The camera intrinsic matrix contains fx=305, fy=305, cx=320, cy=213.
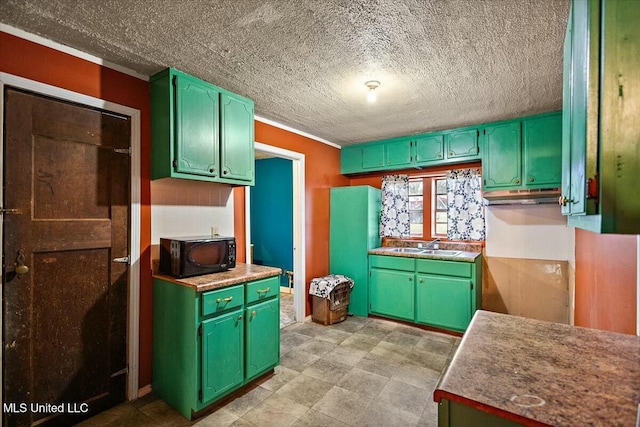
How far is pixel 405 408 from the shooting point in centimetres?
212

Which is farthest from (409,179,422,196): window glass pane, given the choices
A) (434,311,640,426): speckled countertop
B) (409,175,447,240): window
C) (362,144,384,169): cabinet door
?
(434,311,640,426): speckled countertop

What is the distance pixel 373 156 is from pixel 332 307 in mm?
2068

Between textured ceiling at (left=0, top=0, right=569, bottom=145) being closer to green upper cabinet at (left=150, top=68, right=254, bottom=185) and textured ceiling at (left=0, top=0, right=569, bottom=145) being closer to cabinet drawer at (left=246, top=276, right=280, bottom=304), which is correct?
green upper cabinet at (left=150, top=68, right=254, bottom=185)

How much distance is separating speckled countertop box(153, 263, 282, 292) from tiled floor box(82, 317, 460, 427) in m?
0.86

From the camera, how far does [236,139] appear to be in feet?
8.40

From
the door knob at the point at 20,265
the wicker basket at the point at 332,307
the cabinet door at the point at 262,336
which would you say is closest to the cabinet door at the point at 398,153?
the wicker basket at the point at 332,307

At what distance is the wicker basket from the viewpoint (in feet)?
12.0

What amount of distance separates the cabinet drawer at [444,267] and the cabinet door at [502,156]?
0.91 metres

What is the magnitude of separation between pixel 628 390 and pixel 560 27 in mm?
1748

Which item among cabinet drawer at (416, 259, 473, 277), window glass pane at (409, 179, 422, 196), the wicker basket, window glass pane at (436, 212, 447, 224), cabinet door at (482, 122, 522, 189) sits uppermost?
cabinet door at (482, 122, 522, 189)

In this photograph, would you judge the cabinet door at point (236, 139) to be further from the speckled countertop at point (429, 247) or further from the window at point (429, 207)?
the window at point (429, 207)

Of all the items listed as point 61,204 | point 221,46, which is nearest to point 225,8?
point 221,46

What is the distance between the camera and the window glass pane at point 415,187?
164 inches

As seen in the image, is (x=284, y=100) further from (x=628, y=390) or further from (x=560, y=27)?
(x=628, y=390)
